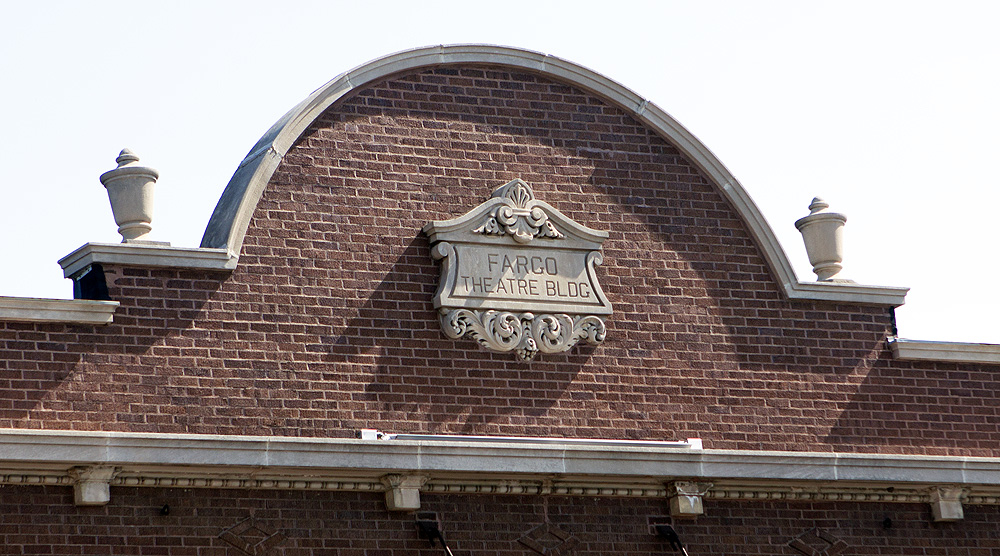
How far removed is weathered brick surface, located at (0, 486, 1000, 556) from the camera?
12773 mm

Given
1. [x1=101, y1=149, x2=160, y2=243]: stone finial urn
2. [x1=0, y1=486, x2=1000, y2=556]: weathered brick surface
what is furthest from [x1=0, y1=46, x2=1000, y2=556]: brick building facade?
[x1=101, y1=149, x2=160, y2=243]: stone finial urn

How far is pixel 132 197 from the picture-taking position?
13.7 m

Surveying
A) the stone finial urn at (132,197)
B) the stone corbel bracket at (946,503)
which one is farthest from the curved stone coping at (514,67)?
the stone corbel bracket at (946,503)

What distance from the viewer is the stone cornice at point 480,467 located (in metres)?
12.7

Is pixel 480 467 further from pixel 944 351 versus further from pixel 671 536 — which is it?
pixel 944 351

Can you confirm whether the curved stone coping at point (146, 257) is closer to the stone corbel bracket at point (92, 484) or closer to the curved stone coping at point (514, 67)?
the curved stone coping at point (514, 67)

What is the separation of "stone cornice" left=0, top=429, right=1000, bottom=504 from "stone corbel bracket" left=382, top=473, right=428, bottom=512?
6 cm

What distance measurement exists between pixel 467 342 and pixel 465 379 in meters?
0.32

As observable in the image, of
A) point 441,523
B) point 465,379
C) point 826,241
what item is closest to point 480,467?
point 441,523

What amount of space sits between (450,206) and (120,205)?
2767 mm

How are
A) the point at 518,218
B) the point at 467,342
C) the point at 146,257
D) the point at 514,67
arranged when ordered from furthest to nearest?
1. the point at 514,67
2. the point at 518,218
3. the point at 467,342
4. the point at 146,257

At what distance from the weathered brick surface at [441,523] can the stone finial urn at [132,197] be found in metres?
2.07

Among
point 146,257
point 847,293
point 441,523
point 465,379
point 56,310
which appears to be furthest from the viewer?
point 847,293

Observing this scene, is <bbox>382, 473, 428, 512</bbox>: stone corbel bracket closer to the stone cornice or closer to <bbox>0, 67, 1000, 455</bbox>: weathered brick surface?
the stone cornice
